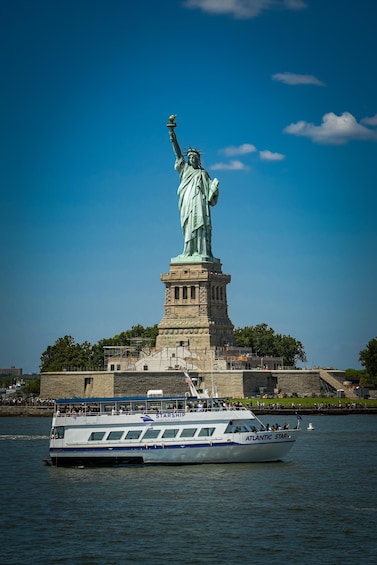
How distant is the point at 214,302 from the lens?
12950 cm

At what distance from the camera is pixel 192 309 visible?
12781 cm

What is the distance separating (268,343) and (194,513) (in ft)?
360

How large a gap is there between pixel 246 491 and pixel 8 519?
1238 centimetres

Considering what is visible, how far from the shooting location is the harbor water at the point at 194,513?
3975 cm

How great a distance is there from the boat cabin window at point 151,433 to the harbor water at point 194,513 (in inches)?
70.3

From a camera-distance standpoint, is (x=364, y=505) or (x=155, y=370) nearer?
(x=364, y=505)

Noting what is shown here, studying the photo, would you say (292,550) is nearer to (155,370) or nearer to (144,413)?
(144,413)

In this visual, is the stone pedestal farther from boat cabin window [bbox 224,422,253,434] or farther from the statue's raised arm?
boat cabin window [bbox 224,422,253,434]

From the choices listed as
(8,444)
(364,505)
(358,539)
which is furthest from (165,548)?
(8,444)

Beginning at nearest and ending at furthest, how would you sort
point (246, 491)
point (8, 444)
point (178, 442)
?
point (246, 491) < point (178, 442) < point (8, 444)

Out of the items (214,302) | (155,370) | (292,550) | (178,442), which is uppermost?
(214,302)

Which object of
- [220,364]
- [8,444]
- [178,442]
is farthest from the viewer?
[220,364]

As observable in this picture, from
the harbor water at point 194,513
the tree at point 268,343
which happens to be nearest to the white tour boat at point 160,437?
the harbor water at point 194,513

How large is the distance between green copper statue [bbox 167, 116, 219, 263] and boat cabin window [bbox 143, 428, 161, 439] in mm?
68053
